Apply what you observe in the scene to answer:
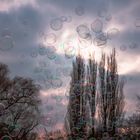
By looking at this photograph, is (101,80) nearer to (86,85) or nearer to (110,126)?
(86,85)

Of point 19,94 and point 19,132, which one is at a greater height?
point 19,94

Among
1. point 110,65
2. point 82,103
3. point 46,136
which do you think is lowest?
point 46,136

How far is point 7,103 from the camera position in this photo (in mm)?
36219

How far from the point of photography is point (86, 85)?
35.6m

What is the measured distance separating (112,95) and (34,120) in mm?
6275

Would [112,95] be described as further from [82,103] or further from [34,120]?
[34,120]

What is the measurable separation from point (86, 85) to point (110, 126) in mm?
4161

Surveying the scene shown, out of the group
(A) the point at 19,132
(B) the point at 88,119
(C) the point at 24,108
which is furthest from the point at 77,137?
(C) the point at 24,108

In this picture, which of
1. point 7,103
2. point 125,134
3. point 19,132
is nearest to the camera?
point 19,132

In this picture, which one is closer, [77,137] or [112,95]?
[77,137]

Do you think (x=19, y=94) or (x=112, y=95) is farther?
(x=19, y=94)

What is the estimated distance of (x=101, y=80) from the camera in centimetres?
3525

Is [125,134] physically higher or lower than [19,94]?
lower

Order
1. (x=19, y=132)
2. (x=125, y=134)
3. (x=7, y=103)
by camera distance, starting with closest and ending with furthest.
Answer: (x=19, y=132), (x=125, y=134), (x=7, y=103)
